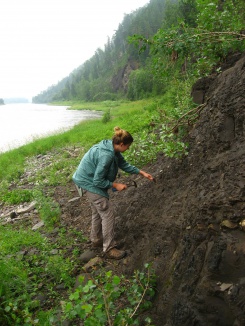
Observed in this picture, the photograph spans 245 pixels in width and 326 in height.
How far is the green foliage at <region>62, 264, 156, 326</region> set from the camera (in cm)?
192

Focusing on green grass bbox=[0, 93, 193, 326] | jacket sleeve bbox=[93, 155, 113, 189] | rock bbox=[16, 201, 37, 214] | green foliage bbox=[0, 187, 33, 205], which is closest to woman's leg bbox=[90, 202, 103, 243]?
green grass bbox=[0, 93, 193, 326]

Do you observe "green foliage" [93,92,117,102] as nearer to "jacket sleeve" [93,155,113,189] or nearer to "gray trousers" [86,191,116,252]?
"gray trousers" [86,191,116,252]

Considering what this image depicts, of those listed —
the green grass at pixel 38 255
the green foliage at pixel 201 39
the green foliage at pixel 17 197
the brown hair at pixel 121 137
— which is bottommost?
the green foliage at pixel 17 197

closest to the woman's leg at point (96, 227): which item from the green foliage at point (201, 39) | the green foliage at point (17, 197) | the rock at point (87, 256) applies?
the rock at point (87, 256)

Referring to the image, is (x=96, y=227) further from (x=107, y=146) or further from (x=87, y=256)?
(x=107, y=146)

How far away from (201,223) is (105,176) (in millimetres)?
1588

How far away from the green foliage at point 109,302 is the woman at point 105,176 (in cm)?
85

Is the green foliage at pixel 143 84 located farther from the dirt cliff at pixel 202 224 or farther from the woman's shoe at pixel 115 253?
the woman's shoe at pixel 115 253

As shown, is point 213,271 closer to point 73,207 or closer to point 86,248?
point 86,248

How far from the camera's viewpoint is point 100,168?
3523 mm

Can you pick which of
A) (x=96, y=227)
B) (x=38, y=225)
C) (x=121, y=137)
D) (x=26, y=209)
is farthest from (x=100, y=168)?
(x=26, y=209)

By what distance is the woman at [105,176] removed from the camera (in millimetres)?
3549

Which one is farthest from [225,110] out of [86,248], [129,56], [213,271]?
[129,56]

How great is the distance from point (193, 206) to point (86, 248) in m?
2.41
